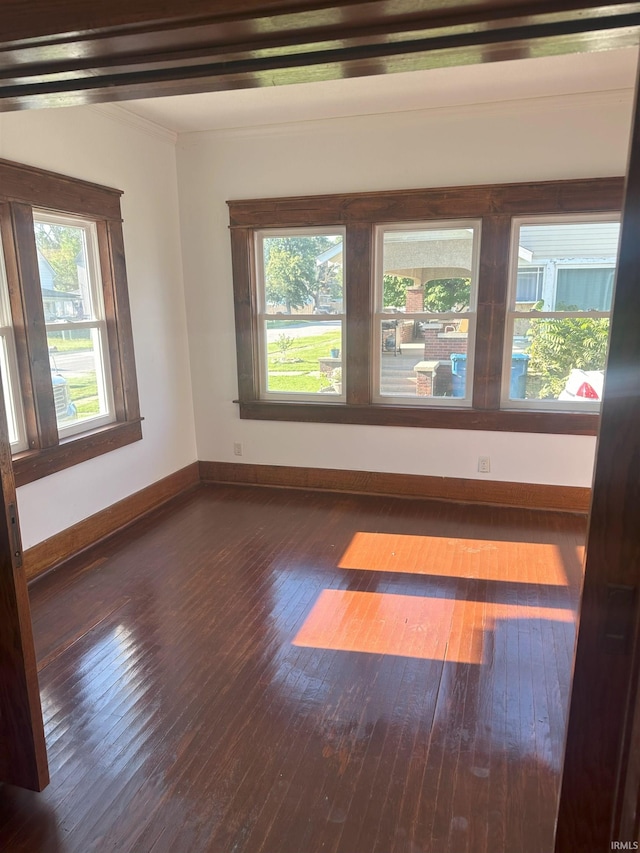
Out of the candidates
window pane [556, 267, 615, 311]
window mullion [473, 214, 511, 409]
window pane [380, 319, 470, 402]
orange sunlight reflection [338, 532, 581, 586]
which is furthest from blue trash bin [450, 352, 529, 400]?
orange sunlight reflection [338, 532, 581, 586]

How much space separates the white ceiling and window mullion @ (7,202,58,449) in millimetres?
1204

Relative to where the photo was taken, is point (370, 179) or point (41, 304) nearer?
point (41, 304)

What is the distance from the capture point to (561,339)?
4.11 meters

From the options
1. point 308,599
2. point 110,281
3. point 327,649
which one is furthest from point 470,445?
point 110,281

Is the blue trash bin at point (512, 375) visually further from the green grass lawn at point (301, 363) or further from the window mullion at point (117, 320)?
the window mullion at point (117, 320)

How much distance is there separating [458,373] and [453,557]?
155cm

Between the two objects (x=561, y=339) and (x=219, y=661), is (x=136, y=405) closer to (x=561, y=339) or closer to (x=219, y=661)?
(x=219, y=661)

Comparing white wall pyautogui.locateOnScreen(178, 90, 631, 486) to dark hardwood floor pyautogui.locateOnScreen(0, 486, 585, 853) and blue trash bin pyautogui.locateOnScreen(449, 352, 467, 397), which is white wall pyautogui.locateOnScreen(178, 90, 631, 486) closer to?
blue trash bin pyautogui.locateOnScreen(449, 352, 467, 397)

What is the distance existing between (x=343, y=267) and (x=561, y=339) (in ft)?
5.76

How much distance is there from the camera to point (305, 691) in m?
2.35

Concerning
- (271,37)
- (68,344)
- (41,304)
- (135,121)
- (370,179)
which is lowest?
(68,344)

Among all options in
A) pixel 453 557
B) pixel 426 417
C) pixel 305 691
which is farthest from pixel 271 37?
pixel 426 417

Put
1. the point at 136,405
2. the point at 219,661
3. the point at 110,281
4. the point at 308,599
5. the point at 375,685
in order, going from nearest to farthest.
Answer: the point at 375,685
the point at 219,661
the point at 308,599
the point at 110,281
the point at 136,405

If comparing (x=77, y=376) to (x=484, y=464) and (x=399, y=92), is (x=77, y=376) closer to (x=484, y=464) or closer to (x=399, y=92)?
(x=399, y=92)
